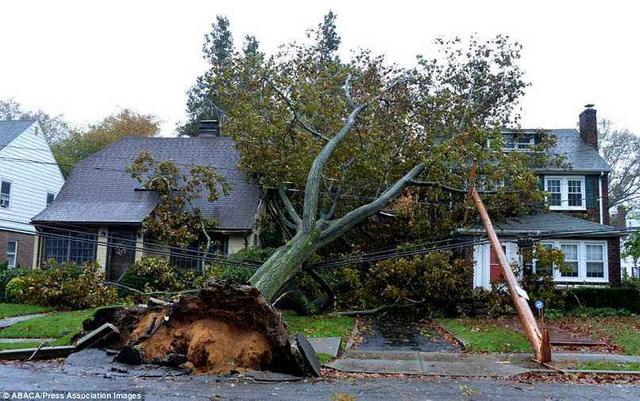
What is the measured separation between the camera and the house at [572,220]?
19.8 metres

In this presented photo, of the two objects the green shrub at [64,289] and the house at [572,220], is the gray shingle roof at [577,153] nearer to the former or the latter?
the house at [572,220]

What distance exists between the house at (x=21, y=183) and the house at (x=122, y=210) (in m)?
3.43

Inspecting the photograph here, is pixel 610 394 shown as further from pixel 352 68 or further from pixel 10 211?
pixel 10 211

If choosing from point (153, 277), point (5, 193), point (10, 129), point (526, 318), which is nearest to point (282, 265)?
point (526, 318)

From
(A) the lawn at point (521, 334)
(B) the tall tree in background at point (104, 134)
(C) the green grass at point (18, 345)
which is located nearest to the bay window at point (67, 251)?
(C) the green grass at point (18, 345)

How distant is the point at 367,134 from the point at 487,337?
7.52 m

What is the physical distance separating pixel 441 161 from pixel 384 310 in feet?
17.0

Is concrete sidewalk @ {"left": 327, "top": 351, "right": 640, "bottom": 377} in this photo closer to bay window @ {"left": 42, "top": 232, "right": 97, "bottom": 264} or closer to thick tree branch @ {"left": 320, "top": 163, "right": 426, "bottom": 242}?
thick tree branch @ {"left": 320, "top": 163, "right": 426, "bottom": 242}

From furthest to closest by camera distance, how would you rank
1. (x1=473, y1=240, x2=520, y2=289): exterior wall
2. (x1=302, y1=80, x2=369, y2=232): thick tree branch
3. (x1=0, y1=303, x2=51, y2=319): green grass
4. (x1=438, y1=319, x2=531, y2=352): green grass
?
1. (x1=473, y1=240, x2=520, y2=289): exterior wall
2. (x1=0, y1=303, x2=51, y2=319): green grass
3. (x1=302, y1=80, x2=369, y2=232): thick tree branch
4. (x1=438, y1=319, x2=531, y2=352): green grass

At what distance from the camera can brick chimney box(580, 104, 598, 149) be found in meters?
26.0

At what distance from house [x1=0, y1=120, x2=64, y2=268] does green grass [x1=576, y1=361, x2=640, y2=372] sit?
22658 millimetres

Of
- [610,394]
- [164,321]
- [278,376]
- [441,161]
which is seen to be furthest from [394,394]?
[441,161]

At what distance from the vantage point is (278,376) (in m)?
8.67

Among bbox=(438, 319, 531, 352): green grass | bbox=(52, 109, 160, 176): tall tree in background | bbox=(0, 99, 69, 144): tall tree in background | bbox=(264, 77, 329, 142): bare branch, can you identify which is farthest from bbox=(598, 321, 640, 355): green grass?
bbox=(0, 99, 69, 144): tall tree in background
